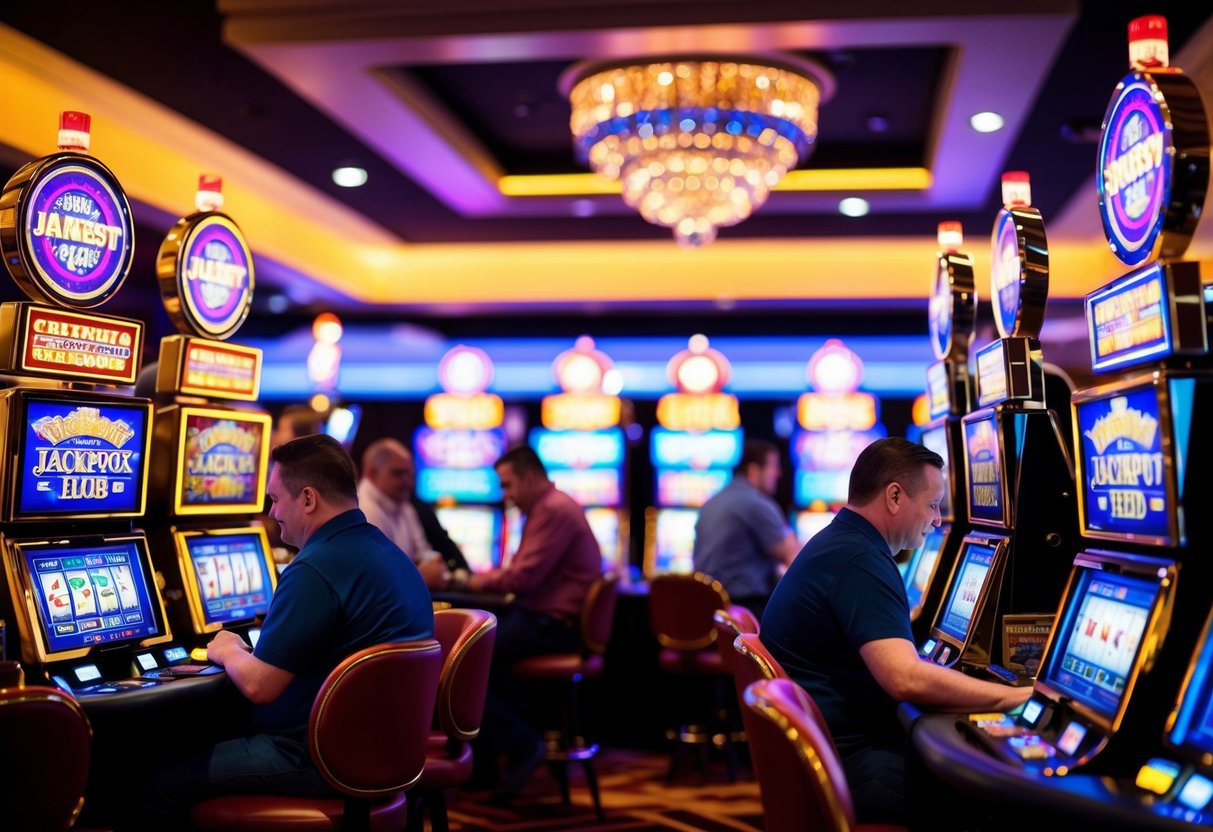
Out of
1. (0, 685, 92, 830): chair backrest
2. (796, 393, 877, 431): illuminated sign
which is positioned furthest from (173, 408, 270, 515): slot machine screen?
(796, 393, 877, 431): illuminated sign

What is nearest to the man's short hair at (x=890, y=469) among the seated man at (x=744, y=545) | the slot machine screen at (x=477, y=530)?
the seated man at (x=744, y=545)

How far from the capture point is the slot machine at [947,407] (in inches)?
150

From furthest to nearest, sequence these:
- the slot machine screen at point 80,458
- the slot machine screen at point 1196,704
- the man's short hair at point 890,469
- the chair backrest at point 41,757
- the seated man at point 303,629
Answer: the slot machine screen at point 80,458 < the man's short hair at point 890,469 < the seated man at point 303,629 < the chair backrest at point 41,757 < the slot machine screen at point 1196,704

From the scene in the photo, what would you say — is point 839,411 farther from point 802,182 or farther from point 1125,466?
point 1125,466

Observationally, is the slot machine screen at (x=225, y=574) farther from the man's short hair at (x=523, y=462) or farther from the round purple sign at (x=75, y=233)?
the man's short hair at (x=523, y=462)

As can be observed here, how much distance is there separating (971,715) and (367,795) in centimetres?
133

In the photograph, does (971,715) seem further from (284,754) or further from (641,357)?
(641,357)

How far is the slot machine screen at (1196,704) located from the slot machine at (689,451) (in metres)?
6.91

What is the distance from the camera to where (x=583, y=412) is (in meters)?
9.01

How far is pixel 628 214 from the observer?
827 centimetres

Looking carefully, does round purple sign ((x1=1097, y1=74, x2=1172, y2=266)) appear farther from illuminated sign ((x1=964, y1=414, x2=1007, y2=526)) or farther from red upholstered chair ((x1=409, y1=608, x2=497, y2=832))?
red upholstered chair ((x1=409, y1=608, x2=497, y2=832))

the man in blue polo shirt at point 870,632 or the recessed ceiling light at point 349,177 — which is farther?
the recessed ceiling light at point 349,177

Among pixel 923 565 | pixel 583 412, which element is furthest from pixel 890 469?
pixel 583 412

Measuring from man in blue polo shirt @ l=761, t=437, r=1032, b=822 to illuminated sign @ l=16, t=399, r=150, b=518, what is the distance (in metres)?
1.83
